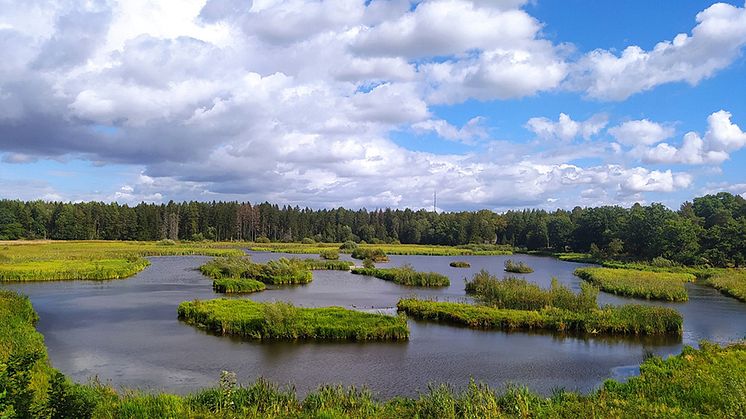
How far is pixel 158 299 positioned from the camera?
42531 millimetres

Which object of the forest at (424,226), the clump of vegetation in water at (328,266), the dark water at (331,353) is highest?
the forest at (424,226)

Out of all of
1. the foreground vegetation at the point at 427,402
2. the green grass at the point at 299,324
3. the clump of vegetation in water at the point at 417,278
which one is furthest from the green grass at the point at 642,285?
the foreground vegetation at the point at 427,402

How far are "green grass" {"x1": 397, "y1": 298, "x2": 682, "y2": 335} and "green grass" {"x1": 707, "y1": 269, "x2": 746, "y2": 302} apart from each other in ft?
76.3

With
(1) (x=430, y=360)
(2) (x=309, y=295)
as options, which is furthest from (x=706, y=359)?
(2) (x=309, y=295)

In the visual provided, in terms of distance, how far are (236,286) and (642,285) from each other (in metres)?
39.7

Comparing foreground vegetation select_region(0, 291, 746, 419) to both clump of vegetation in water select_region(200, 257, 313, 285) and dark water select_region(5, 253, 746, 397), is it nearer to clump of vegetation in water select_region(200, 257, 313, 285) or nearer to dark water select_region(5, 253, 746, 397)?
dark water select_region(5, 253, 746, 397)

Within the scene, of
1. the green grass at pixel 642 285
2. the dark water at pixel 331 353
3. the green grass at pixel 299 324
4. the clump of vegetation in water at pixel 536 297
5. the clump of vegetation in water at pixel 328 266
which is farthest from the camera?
the clump of vegetation in water at pixel 328 266

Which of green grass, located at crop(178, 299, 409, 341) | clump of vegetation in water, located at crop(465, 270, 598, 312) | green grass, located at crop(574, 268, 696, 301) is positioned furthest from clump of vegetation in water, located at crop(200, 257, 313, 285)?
green grass, located at crop(574, 268, 696, 301)

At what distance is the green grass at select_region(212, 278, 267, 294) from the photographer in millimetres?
46972

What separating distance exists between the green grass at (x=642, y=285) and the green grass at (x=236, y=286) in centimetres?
3436

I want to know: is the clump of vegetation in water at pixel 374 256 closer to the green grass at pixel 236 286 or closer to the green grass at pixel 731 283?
the green grass at pixel 236 286

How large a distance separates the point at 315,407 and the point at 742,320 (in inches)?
1442

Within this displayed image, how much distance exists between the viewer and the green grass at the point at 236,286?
46972mm

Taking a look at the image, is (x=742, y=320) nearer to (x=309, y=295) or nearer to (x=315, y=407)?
(x=309, y=295)
